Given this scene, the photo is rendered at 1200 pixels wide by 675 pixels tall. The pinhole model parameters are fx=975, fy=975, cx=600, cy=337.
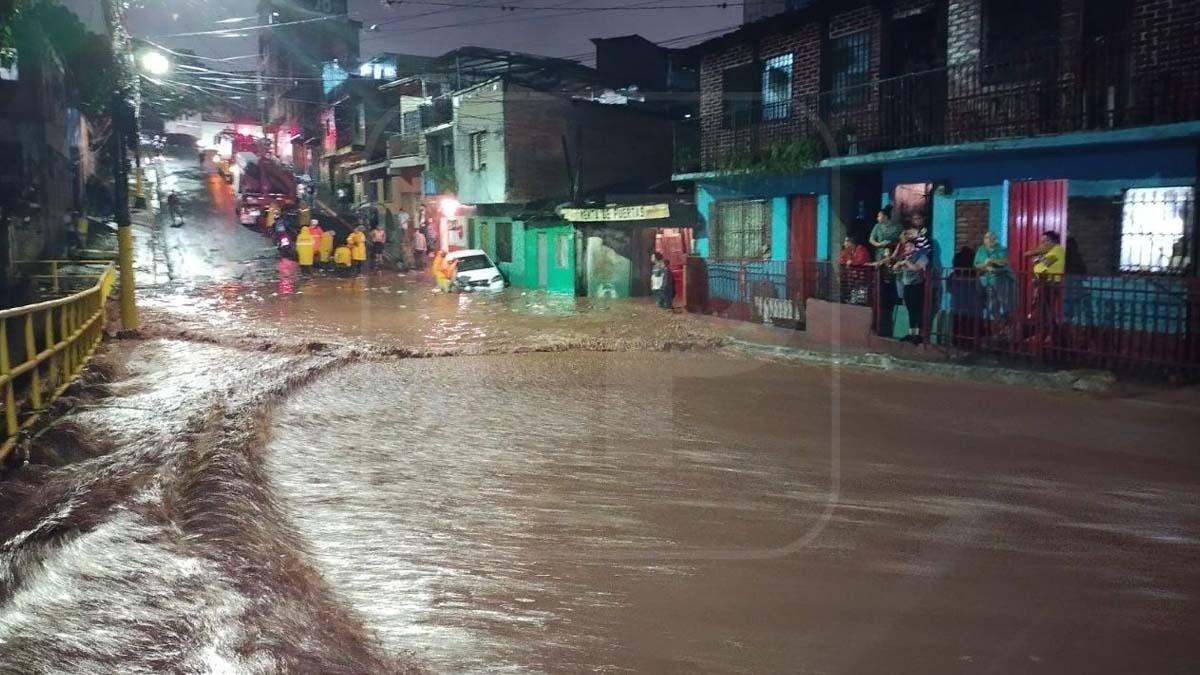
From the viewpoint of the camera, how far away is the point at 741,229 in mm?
22719

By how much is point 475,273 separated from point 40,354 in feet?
66.7

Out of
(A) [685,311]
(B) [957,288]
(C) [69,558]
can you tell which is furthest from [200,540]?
(A) [685,311]

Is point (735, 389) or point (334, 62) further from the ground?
point (334, 62)

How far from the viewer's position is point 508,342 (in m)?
17.4

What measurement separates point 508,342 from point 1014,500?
1125 cm

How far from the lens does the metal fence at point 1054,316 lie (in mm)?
11148

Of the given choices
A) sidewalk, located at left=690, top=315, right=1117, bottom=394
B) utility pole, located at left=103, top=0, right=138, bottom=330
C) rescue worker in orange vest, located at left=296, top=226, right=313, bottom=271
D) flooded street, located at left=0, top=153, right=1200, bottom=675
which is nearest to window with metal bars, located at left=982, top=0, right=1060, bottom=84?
sidewalk, located at left=690, top=315, right=1117, bottom=394

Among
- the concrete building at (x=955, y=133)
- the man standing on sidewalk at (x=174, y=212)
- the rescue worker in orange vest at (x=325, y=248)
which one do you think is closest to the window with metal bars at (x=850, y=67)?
the concrete building at (x=955, y=133)

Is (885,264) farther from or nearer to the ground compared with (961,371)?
farther from the ground

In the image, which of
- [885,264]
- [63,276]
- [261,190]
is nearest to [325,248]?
[261,190]

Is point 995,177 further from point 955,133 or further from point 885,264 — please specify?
point 885,264

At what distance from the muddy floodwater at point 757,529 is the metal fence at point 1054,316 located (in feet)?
3.46

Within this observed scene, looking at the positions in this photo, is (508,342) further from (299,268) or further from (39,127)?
(299,268)

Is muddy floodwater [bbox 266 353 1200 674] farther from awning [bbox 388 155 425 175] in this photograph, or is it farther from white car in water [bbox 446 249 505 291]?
awning [bbox 388 155 425 175]
